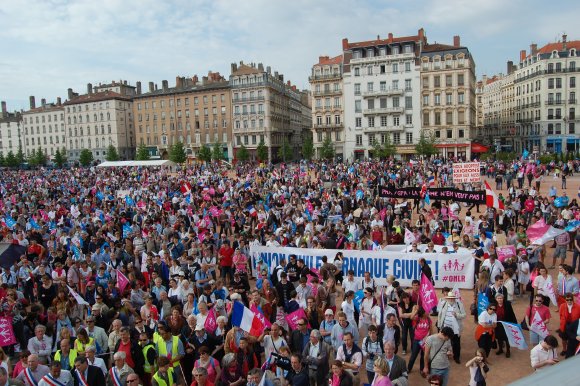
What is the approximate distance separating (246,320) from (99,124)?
91.8m

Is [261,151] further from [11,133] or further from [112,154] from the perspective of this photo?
[11,133]

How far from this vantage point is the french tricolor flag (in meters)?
8.03

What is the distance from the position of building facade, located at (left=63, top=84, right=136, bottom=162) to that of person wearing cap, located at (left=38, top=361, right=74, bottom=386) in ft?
294

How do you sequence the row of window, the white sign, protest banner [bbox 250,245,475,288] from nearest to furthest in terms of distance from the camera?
protest banner [bbox 250,245,475,288]
the white sign
the row of window

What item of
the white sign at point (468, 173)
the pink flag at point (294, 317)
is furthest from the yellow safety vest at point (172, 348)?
the white sign at point (468, 173)

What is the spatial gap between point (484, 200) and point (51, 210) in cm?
1832

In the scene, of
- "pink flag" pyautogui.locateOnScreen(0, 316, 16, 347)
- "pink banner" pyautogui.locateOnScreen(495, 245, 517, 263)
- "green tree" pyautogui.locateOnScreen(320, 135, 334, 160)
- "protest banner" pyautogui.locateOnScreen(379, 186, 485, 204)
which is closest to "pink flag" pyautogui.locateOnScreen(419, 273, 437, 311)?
"pink banner" pyautogui.locateOnScreen(495, 245, 517, 263)

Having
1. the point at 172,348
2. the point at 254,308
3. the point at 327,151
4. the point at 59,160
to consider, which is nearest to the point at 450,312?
the point at 254,308

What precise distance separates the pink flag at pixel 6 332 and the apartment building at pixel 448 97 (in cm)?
6634

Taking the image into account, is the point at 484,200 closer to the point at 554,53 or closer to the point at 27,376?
the point at 27,376

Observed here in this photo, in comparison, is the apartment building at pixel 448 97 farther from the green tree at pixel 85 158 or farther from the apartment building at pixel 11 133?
the apartment building at pixel 11 133

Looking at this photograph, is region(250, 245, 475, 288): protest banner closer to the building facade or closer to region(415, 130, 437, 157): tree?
region(415, 130, 437, 157): tree

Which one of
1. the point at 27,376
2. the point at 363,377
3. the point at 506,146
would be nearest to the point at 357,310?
the point at 363,377

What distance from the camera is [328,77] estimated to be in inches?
2923
